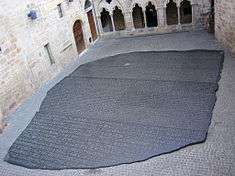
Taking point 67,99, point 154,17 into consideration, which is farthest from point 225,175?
point 154,17

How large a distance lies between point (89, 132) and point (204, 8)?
398 inches

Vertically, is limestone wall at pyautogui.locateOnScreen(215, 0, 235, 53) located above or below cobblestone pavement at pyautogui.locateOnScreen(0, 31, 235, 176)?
above

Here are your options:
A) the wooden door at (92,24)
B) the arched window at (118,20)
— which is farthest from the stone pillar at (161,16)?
the wooden door at (92,24)

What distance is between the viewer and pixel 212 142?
8578mm

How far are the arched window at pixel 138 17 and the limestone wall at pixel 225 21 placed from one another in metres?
4.99

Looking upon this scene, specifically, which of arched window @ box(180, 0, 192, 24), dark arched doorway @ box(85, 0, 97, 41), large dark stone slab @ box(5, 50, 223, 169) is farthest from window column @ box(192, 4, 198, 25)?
dark arched doorway @ box(85, 0, 97, 41)

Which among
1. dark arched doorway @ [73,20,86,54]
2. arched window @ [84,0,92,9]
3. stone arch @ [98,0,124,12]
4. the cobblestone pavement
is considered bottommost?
the cobblestone pavement

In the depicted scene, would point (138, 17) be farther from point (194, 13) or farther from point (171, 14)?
point (194, 13)

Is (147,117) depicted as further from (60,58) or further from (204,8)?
(204,8)

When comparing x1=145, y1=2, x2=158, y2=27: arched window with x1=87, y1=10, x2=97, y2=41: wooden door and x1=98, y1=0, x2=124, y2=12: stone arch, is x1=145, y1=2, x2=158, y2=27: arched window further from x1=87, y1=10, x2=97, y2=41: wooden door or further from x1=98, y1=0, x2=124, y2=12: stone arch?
x1=87, y1=10, x2=97, y2=41: wooden door

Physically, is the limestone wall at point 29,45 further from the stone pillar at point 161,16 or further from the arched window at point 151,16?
the stone pillar at point 161,16

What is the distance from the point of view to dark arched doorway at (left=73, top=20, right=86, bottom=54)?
16.5 m

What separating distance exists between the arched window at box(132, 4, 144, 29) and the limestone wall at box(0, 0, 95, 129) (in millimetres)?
3904

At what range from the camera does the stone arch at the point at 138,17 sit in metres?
18.2
